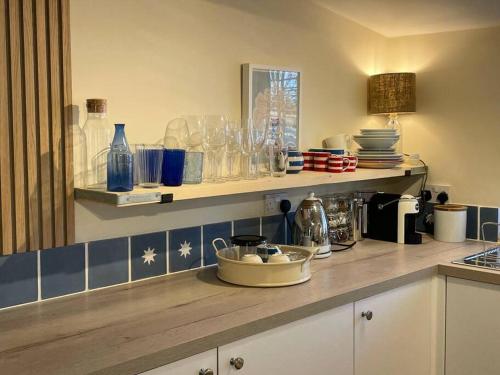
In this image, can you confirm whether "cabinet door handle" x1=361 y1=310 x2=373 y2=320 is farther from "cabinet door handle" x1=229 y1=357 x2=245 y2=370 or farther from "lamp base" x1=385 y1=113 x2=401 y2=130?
"lamp base" x1=385 y1=113 x2=401 y2=130

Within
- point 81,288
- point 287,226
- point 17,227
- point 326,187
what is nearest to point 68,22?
point 17,227

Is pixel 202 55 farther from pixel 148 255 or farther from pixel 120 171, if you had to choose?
pixel 148 255

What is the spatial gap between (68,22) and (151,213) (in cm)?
74

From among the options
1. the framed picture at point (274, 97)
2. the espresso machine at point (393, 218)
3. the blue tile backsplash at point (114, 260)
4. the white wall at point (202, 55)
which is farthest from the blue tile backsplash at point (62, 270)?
the espresso machine at point (393, 218)

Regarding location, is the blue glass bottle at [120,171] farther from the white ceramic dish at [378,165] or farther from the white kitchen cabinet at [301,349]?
the white ceramic dish at [378,165]

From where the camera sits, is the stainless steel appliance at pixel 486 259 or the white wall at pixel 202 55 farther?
the stainless steel appliance at pixel 486 259

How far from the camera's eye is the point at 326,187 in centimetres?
300

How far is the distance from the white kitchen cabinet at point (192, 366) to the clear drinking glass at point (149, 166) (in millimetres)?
614

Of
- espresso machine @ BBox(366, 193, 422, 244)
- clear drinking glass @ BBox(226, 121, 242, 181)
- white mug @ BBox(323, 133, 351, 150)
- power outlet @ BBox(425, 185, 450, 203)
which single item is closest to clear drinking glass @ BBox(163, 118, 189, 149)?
clear drinking glass @ BBox(226, 121, 242, 181)

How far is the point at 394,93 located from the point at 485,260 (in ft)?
3.31

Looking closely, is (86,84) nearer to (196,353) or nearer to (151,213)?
(151,213)

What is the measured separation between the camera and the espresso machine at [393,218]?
Answer: 9.61 feet

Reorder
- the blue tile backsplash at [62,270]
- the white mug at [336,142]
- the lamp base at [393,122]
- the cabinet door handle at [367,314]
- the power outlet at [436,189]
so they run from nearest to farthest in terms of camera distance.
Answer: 1. the blue tile backsplash at [62,270]
2. the cabinet door handle at [367,314]
3. the white mug at [336,142]
4. the power outlet at [436,189]
5. the lamp base at [393,122]

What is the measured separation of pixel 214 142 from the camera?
2.31 m
